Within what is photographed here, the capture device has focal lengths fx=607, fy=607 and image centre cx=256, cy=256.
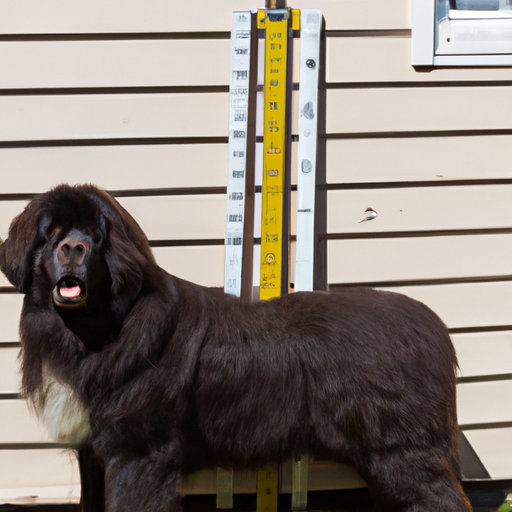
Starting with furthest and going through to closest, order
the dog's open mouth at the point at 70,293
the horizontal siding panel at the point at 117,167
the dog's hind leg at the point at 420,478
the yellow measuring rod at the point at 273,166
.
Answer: the horizontal siding panel at the point at 117,167 → the yellow measuring rod at the point at 273,166 → the dog's hind leg at the point at 420,478 → the dog's open mouth at the point at 70,293

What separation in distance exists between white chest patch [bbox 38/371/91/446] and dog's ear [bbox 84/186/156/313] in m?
0.40

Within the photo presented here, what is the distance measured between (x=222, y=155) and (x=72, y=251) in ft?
4.06

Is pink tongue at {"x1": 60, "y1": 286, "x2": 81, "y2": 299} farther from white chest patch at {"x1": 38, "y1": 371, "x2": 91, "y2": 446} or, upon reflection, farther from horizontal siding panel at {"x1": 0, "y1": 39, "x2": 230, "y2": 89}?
horizontal siding panel at {"x1": 0, "y1": 39, "x2": 230, "y2": 89}

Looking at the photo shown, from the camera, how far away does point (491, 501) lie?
3.41 meters

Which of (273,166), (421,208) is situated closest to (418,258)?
(421,208)

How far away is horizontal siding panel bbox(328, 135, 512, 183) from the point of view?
3.33 meters

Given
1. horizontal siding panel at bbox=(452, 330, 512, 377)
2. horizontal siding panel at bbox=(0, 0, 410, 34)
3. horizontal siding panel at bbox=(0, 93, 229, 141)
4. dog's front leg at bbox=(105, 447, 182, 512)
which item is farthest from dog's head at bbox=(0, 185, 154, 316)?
horizontal siding panel at bbox=(452, 330, 512, 377)

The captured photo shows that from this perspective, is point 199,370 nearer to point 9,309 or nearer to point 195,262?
point 195,262

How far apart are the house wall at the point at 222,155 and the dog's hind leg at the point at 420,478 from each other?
2.54 ft

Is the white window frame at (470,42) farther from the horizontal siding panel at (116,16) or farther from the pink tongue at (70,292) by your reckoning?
the pink tongue at (70,292)

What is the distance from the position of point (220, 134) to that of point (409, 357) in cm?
154

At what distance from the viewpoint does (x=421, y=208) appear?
3.36 m

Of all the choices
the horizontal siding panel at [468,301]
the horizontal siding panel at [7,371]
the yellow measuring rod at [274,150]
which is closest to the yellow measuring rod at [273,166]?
the yellow measuring rod at [274,150]

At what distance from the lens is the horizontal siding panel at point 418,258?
131 inches
